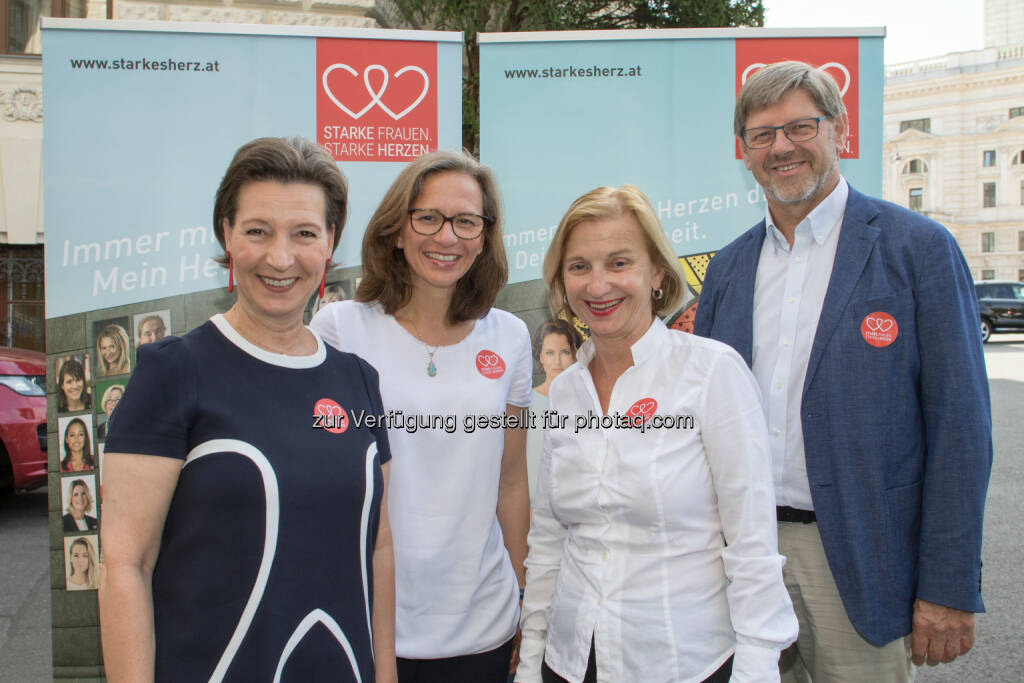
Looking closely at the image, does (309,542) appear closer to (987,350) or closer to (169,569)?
(169,569)

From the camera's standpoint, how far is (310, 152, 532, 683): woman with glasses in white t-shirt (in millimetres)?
1756

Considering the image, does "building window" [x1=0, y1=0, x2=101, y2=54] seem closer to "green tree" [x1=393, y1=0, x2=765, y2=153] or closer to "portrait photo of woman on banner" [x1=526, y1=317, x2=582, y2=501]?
"green tree" [x1=393, y1=0, x2=765, y2=153]

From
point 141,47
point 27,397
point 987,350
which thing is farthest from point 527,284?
point 987,350

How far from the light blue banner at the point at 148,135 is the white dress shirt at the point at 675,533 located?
6.55 ft

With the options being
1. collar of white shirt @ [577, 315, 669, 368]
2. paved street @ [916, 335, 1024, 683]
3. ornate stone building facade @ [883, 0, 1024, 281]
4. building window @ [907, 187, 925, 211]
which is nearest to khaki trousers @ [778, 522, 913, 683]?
collar of white shirt @ [577, 315, 669, 368]

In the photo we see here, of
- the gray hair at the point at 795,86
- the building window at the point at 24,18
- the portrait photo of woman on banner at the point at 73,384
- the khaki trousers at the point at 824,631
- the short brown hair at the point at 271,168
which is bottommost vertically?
the khaki trousers at the point at 824,631

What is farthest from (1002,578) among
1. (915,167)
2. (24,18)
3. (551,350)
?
(915,167)

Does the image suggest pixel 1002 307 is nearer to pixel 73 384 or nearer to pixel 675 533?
pixel 675 533

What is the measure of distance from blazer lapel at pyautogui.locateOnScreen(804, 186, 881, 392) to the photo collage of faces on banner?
2.44 m

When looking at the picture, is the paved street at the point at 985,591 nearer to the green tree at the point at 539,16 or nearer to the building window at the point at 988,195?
the green tree at the point at 539,16

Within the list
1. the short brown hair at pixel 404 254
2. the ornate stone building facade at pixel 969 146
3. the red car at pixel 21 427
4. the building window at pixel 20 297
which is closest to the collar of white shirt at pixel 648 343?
the short brown hair at pixel 404 254

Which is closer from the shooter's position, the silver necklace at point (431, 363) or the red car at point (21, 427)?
the silver necklace at point (431, 363)

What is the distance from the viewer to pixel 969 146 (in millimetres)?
38969

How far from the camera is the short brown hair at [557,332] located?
124 inches
